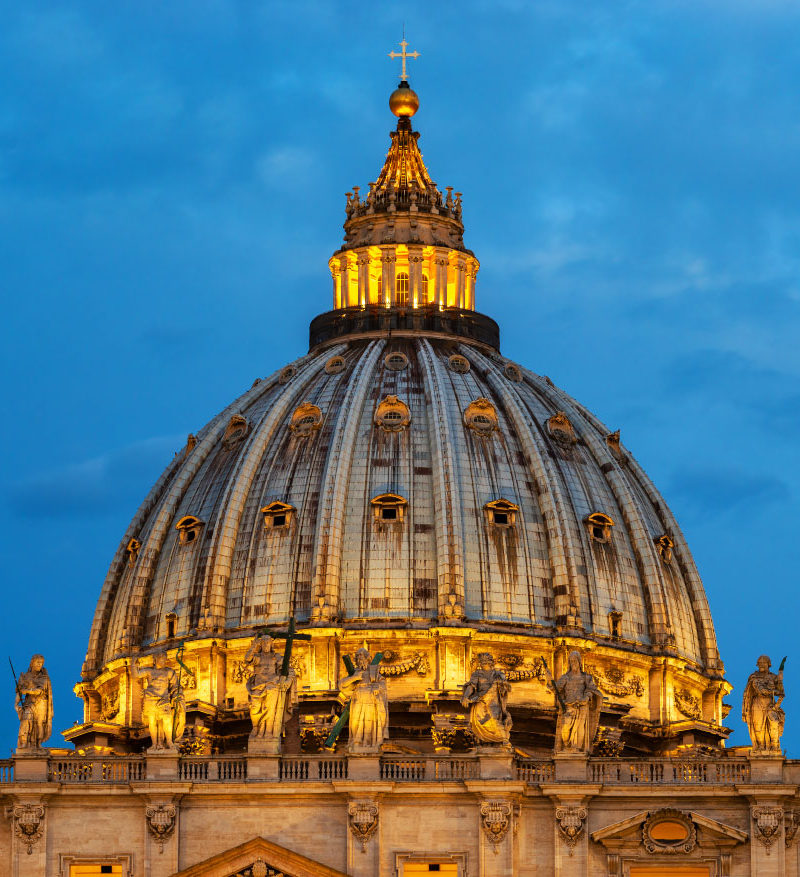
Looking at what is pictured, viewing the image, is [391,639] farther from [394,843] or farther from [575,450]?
[394,843]

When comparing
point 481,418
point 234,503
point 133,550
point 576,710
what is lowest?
point 576,710

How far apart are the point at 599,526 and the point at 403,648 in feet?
37.0

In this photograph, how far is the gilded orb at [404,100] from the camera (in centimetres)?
13088

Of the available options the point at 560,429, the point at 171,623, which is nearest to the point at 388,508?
the point at 171,623

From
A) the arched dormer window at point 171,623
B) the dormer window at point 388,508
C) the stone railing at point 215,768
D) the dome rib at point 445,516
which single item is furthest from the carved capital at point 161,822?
the dormer window at point 388,508

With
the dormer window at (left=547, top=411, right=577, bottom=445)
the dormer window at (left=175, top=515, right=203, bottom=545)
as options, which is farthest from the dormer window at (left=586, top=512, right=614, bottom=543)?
the dormer window at (left=175, top=515, right=203, bottom=545)

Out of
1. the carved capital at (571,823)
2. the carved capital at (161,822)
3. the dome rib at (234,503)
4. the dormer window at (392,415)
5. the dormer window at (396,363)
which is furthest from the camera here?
the dormer window at (396,363)

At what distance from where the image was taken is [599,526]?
119312mm

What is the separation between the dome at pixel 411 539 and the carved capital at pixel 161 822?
710 inches

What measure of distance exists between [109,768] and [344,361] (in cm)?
3680

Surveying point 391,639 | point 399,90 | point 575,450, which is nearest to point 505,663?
point 391,639

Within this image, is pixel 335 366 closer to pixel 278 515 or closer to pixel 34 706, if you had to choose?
pixel 278 515

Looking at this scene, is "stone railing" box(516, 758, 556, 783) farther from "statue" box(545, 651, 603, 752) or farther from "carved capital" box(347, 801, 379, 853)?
"carved capital" box(347, 801, 379, 853)

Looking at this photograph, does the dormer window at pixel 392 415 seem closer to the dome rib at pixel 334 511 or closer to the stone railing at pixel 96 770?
the dome rib at pixel 334 511
